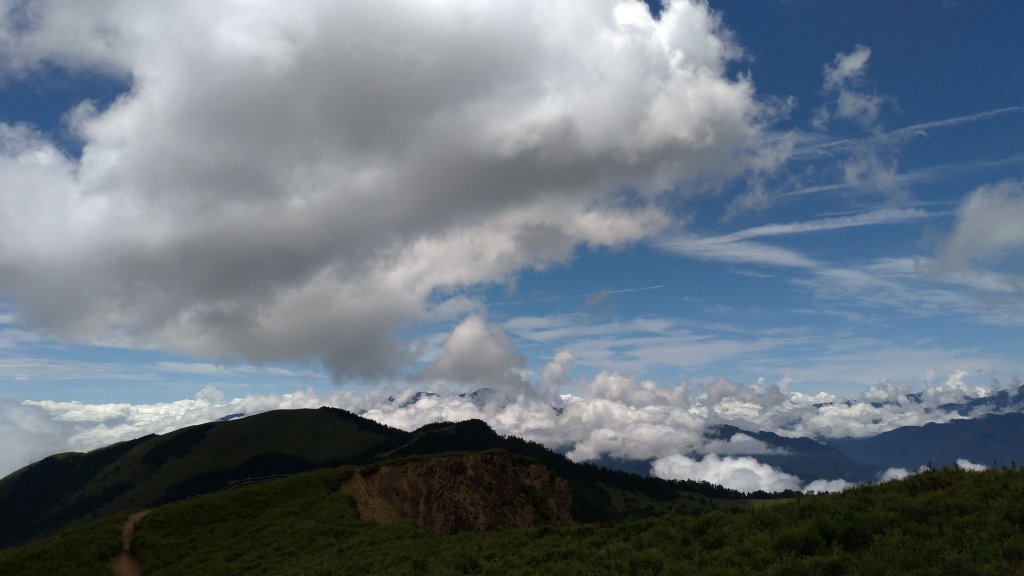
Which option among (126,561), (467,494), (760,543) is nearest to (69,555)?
(126,561)

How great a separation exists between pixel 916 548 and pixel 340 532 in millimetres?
46855

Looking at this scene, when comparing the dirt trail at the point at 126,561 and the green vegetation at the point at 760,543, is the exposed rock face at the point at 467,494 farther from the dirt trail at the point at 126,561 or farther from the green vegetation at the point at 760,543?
the dirt trail at the point at 126,561

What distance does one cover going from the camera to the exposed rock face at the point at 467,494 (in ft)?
203

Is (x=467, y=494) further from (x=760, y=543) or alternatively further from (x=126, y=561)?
(x=760, y=543)

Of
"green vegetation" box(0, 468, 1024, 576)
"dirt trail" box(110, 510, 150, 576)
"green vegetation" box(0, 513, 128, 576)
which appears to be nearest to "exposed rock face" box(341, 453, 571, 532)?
"green vegetation" box(0, 468, 1024, 576)

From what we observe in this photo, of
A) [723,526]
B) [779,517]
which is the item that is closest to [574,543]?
[723,526]

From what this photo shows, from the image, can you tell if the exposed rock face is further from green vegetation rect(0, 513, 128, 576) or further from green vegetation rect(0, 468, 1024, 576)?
green vegetation rect(0, 513, 128, 576)

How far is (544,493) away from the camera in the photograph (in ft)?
232

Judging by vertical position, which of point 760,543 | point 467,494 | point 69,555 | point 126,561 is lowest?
point 126,561

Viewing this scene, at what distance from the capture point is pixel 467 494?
63.4 meters

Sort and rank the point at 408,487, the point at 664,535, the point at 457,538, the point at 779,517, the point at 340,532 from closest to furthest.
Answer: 1. the point at 779,517
2. the point at 664,535
3. the point at 457,538
4. the point at 340,532
5. the point at 408,487

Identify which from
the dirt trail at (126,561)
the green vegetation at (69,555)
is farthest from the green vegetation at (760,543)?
the green vegetation at (69,555)

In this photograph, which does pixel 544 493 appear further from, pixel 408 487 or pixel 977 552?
pixel 977 552

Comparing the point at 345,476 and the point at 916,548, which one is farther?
the point at 345,476
